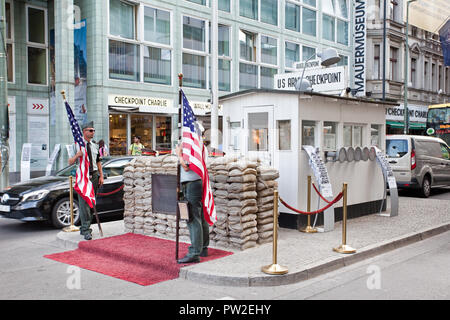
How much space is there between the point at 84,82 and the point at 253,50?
33.8ft

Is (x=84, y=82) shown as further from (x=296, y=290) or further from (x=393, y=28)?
(x=393, y=28)

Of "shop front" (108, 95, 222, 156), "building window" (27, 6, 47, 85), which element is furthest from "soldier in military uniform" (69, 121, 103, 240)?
"building window" (27, 6, 47, 85)

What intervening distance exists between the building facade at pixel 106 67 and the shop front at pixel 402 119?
1529 cm

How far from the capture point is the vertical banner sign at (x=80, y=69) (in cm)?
1991

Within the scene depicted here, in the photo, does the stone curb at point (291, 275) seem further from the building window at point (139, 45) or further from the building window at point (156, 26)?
the building window at point (156, 26)

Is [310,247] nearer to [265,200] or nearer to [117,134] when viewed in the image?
[265,200]

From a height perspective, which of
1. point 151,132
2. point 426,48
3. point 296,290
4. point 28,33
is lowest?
point 296,290

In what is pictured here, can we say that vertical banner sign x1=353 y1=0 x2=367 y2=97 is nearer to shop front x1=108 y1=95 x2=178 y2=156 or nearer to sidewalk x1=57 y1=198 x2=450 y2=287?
shop front x1=108 y1=95 x2=178 y2=156

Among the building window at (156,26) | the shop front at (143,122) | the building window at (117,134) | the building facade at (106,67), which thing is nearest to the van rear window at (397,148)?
the shop front at (143,122)

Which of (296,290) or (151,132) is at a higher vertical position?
(151,132)

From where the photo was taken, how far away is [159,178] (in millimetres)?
8258

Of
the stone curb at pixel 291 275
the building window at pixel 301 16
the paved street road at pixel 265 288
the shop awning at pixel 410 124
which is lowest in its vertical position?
the paved street road at pixel 265 288
